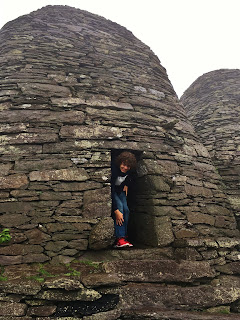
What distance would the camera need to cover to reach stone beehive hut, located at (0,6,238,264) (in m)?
2.80

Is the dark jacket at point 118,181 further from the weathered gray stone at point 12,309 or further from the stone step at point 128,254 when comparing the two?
the weathered gray stone at point 12,309

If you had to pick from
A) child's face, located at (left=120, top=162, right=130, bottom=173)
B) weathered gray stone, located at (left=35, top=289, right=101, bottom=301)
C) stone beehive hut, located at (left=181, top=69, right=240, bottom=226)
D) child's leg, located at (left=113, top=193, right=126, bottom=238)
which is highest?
stone beehive hut, located at (left=181, top=69, right=240, bottom=226)

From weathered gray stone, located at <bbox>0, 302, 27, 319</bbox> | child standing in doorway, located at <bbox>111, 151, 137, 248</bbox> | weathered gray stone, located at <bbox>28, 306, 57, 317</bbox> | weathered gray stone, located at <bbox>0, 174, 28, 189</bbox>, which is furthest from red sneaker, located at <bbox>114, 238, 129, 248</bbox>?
weathered gray stone, located at <bbox>0, 174, 28, 189</bbox>

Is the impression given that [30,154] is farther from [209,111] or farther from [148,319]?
[209,111]

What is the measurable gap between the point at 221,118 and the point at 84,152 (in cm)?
543

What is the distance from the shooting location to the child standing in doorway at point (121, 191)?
3346mm

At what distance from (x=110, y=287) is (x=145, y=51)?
18.5 feet

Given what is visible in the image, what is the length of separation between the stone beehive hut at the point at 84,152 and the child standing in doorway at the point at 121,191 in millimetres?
194

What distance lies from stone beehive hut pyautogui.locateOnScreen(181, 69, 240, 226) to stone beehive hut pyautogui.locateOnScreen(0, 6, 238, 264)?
140cm

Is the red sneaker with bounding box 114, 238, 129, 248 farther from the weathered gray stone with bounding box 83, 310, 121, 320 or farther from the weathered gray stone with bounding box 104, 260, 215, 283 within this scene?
the weathered gray stone with bounding box 83, 310, 121, 320

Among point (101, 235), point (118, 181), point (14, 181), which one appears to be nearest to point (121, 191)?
point (118, 181)

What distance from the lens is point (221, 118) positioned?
7051mm

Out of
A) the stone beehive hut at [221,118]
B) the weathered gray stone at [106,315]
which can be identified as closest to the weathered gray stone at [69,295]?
the weathered gray stone at [106,315]

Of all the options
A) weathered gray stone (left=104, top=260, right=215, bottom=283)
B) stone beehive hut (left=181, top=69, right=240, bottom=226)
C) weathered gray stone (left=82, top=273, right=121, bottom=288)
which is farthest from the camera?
stone beehive hut (left=181, top=69, right=240, bottom=226)
